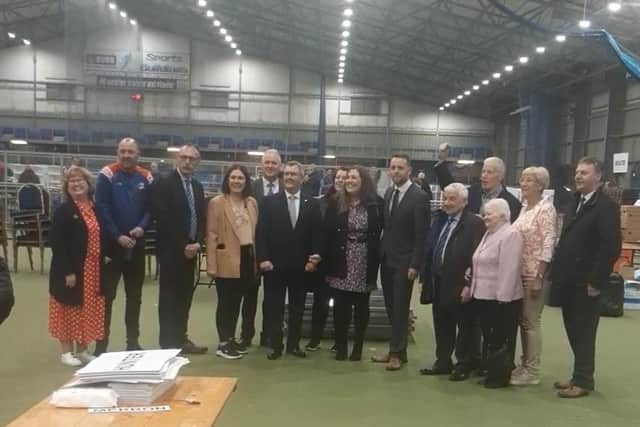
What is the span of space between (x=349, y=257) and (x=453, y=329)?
2.84ft

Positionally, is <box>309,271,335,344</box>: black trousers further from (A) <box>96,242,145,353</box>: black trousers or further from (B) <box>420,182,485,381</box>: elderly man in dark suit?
(A) <box>96,242,145,353</box>: black trousers

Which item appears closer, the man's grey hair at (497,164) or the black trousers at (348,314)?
the man's grey hair at (497,164)

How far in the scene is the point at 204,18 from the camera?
18031 mm

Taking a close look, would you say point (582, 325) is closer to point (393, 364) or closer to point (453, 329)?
point (453, 329)

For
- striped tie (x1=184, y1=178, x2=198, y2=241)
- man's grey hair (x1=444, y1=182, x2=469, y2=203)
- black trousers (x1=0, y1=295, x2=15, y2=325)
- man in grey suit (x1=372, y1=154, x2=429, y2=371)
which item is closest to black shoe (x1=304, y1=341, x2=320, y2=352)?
man in grey suit (x1=372, y1=154, x2=429, y2=371)

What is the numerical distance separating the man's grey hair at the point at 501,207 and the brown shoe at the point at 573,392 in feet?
3.73

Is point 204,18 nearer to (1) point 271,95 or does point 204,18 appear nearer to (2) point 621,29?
(1) point 271,95

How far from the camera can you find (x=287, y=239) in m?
3.80

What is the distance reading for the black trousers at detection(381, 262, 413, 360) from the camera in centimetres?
364

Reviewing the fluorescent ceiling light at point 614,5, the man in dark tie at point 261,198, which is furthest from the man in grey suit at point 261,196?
the fluorescent ceiling light at point 614,5

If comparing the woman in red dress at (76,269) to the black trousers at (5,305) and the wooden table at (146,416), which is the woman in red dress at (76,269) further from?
the wooden table at (146,416)

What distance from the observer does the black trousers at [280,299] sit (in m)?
3.87

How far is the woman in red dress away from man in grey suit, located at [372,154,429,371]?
1.97 metres

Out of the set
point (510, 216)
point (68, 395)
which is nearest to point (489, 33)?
point (510, 216)
